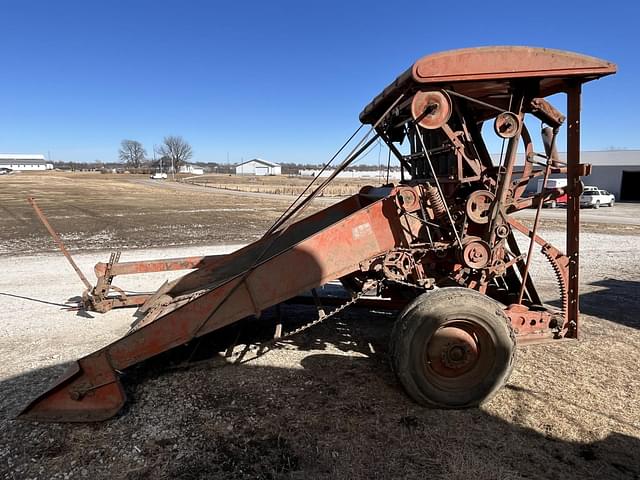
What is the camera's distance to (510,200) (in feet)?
12.9

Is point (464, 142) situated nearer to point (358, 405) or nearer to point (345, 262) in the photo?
point (345, 262)

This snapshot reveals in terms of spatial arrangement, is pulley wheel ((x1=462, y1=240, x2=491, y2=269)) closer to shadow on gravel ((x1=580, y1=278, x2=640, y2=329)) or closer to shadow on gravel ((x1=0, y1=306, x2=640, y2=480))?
shadow on gravel ((x1=0, y1=306, x2=640, y2=480))

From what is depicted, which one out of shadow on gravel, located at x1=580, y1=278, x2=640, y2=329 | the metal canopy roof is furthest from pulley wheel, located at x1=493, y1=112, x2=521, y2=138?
shadow on gravel, located at x1=580, y1=278, x2=640, y2=329

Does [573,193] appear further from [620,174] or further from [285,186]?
[285,186]

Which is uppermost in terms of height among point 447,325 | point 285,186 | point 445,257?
point 445,257

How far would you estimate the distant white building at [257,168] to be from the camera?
144 metres

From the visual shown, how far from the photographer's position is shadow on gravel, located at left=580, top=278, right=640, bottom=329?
241 inches

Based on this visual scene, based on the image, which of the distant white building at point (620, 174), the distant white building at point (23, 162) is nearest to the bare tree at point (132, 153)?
the distant white building at point (23, 162)

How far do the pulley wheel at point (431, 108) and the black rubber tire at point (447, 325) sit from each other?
4.58 feet

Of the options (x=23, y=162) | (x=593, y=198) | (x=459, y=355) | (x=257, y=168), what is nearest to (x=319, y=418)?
(x=459, y=355)

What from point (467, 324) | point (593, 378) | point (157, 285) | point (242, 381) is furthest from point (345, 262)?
point (157, 285)

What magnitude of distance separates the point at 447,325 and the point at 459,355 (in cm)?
26

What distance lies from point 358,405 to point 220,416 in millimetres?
1132

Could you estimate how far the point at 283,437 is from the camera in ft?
10.5
